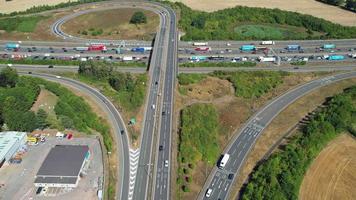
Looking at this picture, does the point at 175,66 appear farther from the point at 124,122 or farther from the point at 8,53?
the point at 8,53

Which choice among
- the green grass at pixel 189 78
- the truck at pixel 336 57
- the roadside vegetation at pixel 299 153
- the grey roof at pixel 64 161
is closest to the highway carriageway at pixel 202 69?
the truck at pixel 336 57

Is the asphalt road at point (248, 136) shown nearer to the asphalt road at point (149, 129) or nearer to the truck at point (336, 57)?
the truck at point (336, 57)

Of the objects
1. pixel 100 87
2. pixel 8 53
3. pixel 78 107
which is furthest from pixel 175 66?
pixel 8 53

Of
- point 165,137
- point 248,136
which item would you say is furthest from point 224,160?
point 165,137

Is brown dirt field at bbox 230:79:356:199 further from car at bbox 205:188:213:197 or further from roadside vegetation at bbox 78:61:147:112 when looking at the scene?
roadside vegetation at bbox 78:61:147:112

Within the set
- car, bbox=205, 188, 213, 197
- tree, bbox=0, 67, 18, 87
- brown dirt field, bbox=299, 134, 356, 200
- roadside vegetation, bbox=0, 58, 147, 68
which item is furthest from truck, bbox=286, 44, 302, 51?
tree, bbox=0, 67, 18, 87
